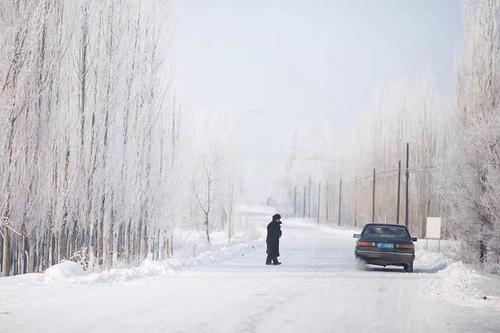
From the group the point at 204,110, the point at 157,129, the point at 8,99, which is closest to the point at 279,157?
the point at 204,110

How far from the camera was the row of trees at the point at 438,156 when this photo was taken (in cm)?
2367

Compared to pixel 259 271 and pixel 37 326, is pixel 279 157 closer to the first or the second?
pixel 259 271

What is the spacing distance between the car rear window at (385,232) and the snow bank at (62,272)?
1042 cm

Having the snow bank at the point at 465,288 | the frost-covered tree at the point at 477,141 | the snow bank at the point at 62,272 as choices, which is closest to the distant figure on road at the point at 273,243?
the snow bank at the point at 465,288

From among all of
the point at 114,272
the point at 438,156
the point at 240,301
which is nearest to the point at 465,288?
the point at 240,301

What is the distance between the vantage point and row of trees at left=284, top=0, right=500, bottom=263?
2367cm

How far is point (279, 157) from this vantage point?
156m

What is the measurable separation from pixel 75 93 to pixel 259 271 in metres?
Answer: 7.53

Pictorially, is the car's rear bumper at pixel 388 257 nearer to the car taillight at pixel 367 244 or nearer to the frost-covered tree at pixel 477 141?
the car taillight at pixel 367 244

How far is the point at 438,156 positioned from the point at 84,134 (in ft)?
126

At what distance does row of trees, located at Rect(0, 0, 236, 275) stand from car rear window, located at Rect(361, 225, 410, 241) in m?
7.83

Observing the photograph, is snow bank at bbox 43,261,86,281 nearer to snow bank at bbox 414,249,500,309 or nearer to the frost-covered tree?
snow bank at bbox 414,249,500,309

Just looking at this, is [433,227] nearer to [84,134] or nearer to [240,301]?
[84,134]

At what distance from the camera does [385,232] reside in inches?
850
